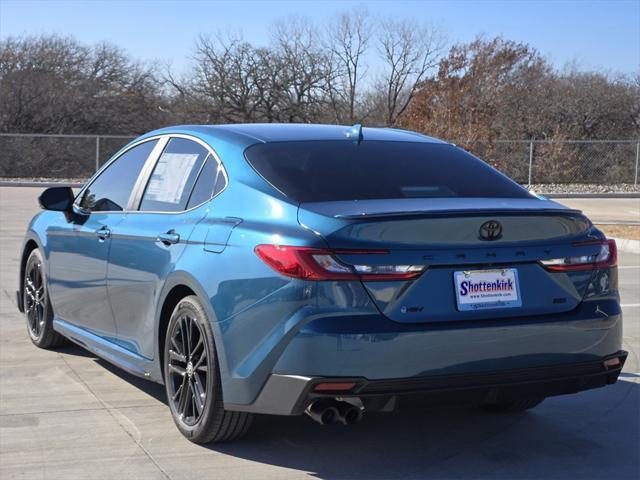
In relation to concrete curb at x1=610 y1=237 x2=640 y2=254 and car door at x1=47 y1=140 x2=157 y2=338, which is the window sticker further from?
concrete curb at x1=610 y1=237 x2=640 y2=254

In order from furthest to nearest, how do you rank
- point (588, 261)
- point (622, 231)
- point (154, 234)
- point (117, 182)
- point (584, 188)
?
point (584, 188), point (622, 231), point (117, 182), point (154, 234), point (588, 261)

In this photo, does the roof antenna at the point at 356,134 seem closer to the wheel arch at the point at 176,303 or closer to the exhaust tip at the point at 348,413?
the wheel arch at the point at 176,303

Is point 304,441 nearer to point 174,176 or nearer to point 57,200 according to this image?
point 174,176

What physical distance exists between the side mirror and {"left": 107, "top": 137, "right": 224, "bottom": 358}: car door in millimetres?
991

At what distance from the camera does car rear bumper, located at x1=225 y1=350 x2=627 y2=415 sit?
4.22 m

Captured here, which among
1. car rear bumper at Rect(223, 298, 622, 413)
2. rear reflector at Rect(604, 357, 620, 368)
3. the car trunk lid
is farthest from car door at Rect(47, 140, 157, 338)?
rear reflector at Rect(604, 357, 620, 368)

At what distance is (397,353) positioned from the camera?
421cm

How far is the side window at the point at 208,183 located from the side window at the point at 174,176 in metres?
0.06

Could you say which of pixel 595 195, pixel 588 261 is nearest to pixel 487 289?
pixel 588 261

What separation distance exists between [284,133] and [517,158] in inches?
1106

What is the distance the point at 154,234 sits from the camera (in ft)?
17.5

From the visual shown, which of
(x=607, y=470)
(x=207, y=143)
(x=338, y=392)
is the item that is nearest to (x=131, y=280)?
(x=207, y=143)

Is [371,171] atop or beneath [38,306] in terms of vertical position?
atop

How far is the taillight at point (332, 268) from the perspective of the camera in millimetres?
4195
